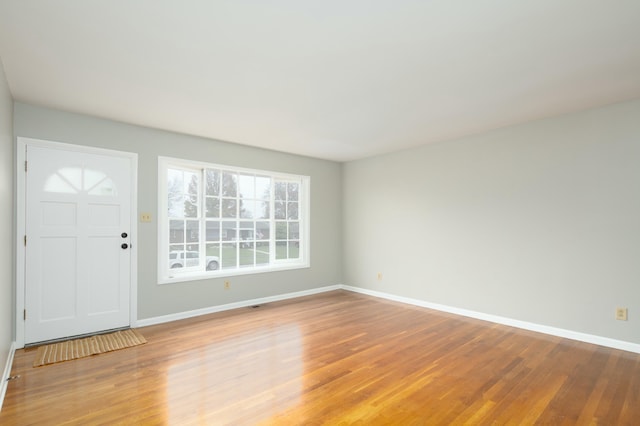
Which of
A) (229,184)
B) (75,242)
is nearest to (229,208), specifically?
(229,184)

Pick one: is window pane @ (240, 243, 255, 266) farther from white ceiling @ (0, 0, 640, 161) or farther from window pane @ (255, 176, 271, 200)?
white ceiling @ (0, 0, 640, 161)

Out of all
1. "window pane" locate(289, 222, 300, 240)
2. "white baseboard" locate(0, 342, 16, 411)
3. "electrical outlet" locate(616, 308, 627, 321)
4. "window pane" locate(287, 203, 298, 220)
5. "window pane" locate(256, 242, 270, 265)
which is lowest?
"white baseboard" locate(0, 342, 16, 411)

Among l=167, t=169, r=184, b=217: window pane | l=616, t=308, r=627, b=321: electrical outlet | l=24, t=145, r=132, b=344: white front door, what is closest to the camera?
l=616, t=308, r=627, b=321: electrical outlet

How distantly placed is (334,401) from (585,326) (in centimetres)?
302

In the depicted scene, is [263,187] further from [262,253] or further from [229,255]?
[229,255]

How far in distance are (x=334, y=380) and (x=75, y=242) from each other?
10.4ft

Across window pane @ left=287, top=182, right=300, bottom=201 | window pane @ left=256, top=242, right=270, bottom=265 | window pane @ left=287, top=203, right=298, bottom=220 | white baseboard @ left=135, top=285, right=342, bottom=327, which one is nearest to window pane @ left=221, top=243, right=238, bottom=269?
window pane @ left=256, top=242, right=270, bottom=265

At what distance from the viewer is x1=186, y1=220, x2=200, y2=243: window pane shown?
4.59 metres

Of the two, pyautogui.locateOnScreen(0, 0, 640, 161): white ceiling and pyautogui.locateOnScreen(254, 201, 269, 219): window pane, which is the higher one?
pyautogui.locateOnScreen(0, 0, 640, 161): white ceiling

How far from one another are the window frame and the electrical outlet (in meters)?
4.10

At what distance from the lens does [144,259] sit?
411cm

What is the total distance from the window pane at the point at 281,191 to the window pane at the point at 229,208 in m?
0.83

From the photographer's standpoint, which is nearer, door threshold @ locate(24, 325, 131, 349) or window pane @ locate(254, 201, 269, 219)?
door threshold @ locate(24, 325, 131, 349)

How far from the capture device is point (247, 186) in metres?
5.23
